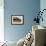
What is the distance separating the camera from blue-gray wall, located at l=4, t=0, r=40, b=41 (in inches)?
211

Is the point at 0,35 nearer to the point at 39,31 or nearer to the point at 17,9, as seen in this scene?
the point at 17,9

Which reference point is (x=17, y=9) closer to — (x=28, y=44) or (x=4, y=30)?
(x=4, y=30)

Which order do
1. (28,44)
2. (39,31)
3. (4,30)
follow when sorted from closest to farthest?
1. (39,31)
2. (28,44)
3. (4,30)

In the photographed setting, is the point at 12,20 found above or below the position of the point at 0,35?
above

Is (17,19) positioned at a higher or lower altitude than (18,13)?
lower

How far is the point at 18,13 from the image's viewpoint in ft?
17.8

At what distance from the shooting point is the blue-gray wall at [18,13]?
5.36 m

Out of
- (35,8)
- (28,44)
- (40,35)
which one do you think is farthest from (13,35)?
(40,35)

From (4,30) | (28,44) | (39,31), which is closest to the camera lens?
(39,31)

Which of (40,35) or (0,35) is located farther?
(0,35)

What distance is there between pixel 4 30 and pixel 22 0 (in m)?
1.42

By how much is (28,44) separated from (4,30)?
2208mm

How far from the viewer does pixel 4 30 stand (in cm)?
536

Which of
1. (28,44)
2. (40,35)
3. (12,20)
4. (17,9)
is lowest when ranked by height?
(28,44)
